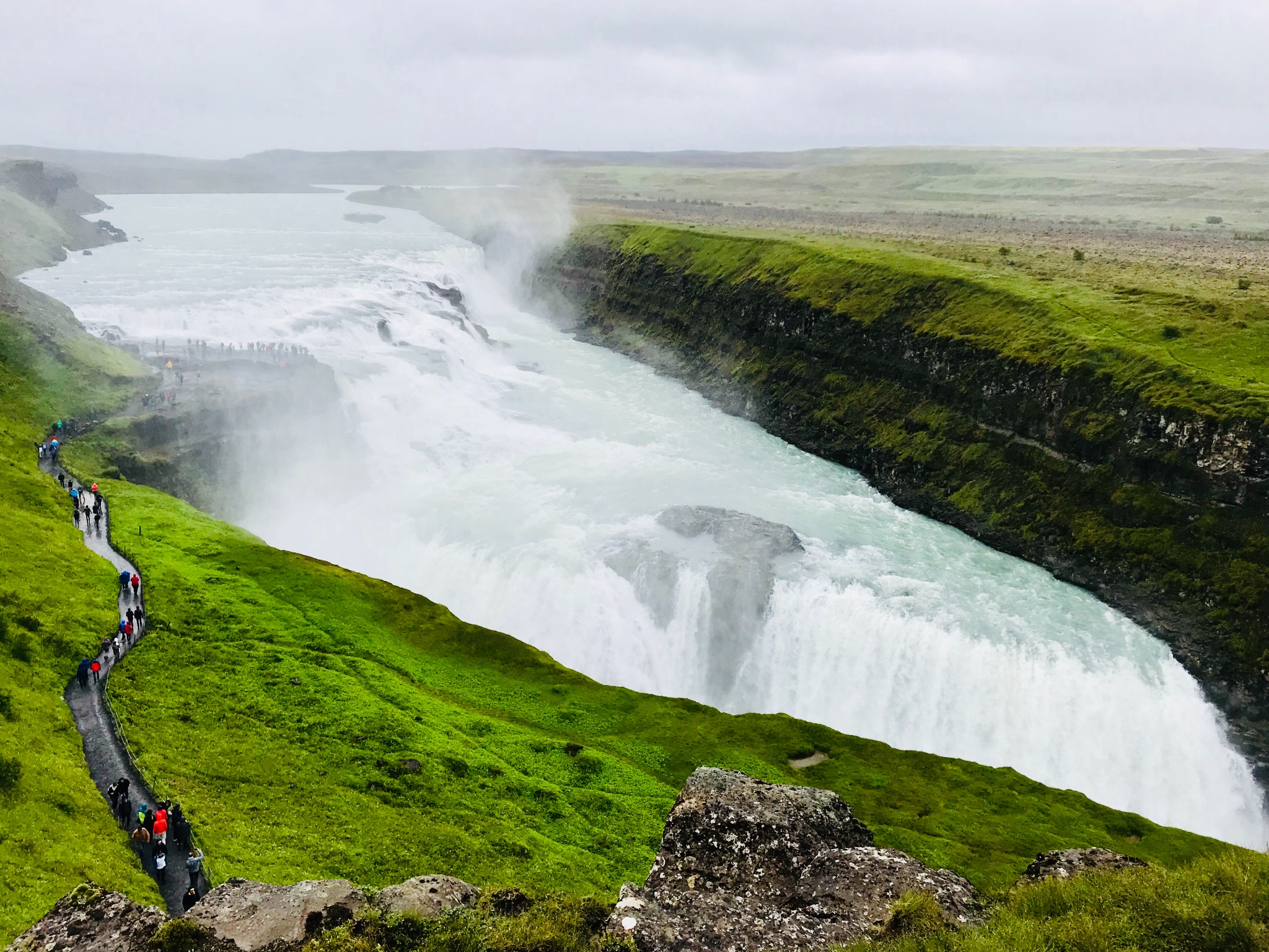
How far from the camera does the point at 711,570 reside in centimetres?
4803

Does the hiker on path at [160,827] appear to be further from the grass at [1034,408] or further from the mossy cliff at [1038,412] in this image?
the grass at [1034,408]

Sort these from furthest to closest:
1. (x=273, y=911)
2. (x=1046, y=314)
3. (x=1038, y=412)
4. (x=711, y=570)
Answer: (x=1046, y=314) → (x=1038, y=412) → (x=711, y=570) → (x=273, y=911)

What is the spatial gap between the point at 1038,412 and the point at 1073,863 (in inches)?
2007

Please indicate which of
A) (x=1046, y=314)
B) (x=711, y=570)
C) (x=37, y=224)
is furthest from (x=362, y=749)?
(x=37, y=224)

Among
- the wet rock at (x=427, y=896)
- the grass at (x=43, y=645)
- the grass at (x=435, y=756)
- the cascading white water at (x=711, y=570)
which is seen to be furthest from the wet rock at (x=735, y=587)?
the wet rock at (x=427, y=896)

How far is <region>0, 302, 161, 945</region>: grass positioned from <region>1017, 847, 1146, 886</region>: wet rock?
2051 cm

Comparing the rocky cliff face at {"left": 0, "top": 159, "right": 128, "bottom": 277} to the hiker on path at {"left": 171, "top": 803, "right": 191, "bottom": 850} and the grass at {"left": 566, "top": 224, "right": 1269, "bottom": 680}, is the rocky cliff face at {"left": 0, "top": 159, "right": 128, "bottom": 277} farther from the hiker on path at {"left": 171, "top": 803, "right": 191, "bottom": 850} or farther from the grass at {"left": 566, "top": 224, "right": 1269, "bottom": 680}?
the hiker on path at {"left": 171, "top": 803, "right": 191, "bottom": 850}

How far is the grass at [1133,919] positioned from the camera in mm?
11141

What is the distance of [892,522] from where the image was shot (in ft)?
195

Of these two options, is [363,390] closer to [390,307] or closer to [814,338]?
[390,307]

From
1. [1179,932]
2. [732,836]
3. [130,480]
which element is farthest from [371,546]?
[1179,932]

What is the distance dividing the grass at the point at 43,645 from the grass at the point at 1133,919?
18425 millimetres

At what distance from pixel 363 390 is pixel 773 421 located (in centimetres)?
3779

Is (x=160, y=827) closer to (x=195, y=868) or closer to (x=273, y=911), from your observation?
(x=195, y=868)
